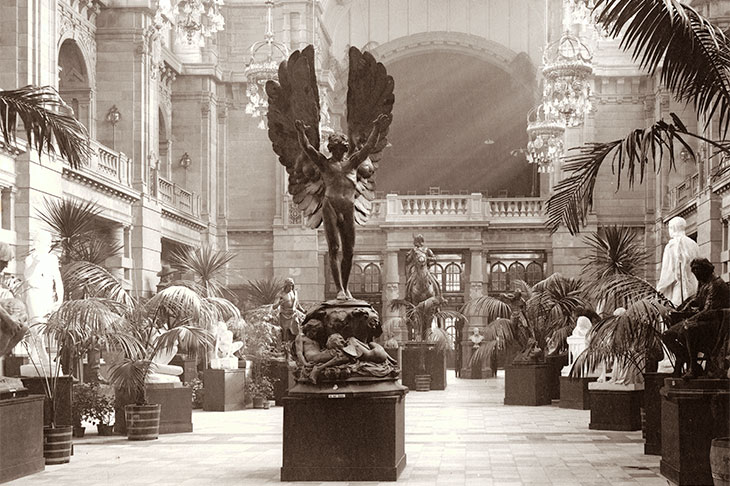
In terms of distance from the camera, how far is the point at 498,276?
36.8 meters

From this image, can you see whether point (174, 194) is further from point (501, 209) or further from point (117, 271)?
point (501, 209)

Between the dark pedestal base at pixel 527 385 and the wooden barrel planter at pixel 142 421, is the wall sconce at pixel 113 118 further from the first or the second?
the wooden barrel planter at pixel 142 421

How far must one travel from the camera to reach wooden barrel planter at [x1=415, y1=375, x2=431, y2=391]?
24828 mm

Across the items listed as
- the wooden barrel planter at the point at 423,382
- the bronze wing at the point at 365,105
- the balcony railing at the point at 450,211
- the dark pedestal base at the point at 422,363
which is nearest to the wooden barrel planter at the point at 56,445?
the bronze wing at the point at 365,105

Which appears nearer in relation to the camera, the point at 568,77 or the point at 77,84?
the point at 568,77

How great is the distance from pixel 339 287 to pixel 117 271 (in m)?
16.5

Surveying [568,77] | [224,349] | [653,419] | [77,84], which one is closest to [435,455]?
[653,419]

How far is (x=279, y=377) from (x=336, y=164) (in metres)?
11.3

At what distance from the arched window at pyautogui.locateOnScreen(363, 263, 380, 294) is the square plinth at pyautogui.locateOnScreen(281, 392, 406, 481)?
2723 cm

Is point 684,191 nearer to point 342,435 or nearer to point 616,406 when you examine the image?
point 616,406

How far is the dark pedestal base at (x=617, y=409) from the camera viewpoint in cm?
1459

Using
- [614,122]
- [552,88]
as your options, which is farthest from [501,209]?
[552,88]

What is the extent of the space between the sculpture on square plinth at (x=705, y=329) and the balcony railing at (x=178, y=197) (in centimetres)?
2133

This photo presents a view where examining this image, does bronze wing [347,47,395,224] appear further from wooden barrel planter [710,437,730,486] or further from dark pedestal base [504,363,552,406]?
dark pedestal base [504,363,552,406]
